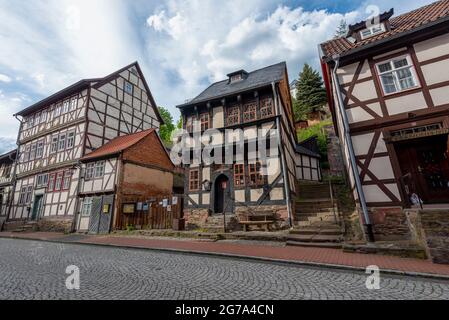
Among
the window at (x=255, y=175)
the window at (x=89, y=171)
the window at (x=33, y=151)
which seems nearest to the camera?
the window at (x=255, y=175)

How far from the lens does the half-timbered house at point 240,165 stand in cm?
1148

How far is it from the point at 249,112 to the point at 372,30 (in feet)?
22.9

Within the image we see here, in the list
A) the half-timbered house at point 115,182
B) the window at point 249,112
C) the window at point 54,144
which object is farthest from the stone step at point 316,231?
the window at point 54,144

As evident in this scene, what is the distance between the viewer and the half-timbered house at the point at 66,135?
17.3 m

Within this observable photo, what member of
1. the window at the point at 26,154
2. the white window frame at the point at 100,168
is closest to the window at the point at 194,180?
the white window frame at the point at 100,168

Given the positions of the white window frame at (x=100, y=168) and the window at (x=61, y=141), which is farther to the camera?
the window at (x=61, y=141)

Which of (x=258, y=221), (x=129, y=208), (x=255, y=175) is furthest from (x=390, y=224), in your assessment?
(x=129, y=208)

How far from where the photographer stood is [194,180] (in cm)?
1374

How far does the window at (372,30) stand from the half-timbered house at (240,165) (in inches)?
175

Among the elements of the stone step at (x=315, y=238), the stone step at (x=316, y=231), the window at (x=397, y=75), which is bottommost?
the stone step at (x=315, y=238)

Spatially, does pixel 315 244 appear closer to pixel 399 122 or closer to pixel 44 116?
pixel 399 122

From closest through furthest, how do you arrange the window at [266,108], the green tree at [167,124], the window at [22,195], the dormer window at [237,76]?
the window at [266,108], the dormer window at [237,76], the window at [22,195], the green tree at [167,124]

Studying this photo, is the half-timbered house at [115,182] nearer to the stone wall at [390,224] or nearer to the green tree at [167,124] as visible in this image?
the stone wall at [390,224]

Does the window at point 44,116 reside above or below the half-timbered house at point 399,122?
above
